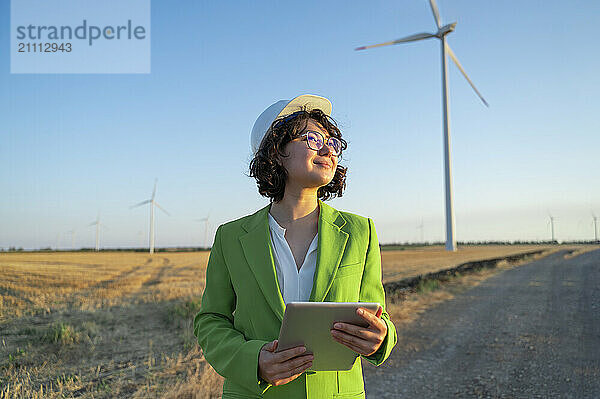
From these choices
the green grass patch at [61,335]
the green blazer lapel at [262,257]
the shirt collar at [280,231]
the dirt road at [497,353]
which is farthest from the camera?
the green grass patch at [61,335]

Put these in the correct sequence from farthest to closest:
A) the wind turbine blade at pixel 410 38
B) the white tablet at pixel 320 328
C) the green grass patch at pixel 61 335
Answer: the wind turbine blade at pixel 410 38 → the green grass patch at pixel 61 335 → the white tablet at pixel 320 328

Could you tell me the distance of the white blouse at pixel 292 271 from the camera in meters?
2.14

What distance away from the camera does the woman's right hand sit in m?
1.82

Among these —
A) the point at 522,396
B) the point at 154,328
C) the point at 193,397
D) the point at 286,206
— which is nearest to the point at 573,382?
the point at 522,396

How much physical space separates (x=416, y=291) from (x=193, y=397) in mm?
13121

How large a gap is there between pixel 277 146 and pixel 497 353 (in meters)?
7.83

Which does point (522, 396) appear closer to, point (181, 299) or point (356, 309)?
point (356, 309)

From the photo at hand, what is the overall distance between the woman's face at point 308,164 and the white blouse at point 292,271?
268 mm

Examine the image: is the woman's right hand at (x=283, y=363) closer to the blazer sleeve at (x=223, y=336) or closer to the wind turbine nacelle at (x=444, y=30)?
the blazer sleeve at (x=223, y=336)

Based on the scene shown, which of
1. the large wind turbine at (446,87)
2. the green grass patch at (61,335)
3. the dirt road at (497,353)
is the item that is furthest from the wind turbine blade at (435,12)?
the green grass patch at (61,335)

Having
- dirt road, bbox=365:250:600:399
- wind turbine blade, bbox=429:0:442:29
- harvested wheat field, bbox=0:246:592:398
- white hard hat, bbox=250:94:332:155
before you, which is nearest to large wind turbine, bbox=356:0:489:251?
wind turbine blade, bbox=429:0:442:29

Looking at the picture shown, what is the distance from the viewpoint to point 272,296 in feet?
6.72

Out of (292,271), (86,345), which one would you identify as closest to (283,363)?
(292,271)

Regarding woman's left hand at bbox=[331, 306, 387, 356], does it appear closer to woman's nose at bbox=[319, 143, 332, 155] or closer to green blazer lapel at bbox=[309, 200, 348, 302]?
green blazer lapel at bbox=[309, 200, 348, 302]
